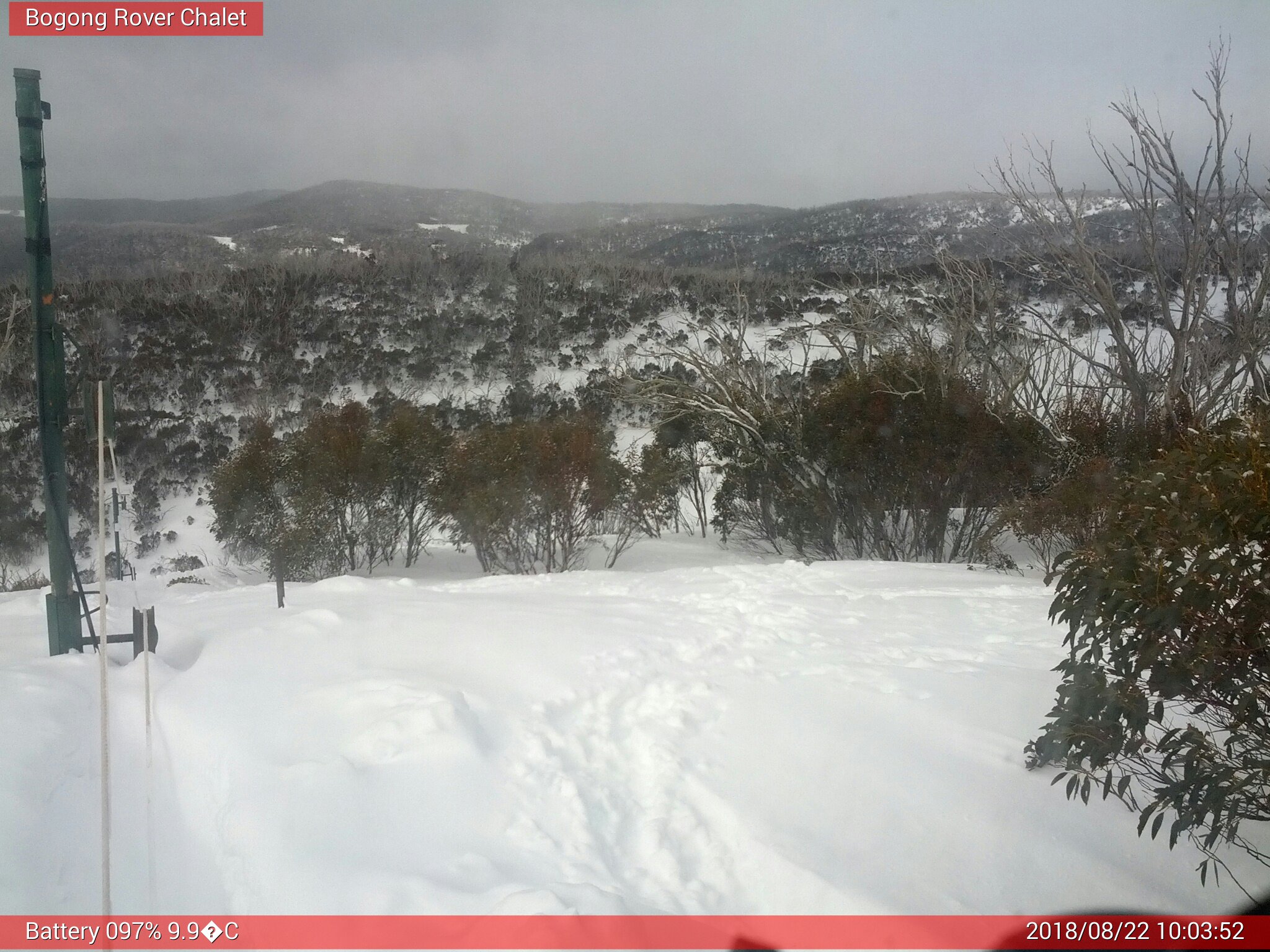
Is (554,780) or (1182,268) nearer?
(554,780)

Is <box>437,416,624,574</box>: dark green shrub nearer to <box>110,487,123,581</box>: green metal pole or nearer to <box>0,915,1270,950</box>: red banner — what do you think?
<box>110,487,123,581</box>: green metal pole

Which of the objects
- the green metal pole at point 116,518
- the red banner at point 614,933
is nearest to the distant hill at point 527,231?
the green metal pole at point 116,518

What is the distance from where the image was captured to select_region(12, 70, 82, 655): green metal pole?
4246 millimetres

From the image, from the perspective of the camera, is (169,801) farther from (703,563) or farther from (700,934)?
(703,563)

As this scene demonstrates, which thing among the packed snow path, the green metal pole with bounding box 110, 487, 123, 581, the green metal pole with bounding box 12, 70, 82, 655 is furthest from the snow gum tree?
the green metal pole with bounding box 12, 70, 82, 655

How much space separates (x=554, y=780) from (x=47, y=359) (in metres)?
3.62

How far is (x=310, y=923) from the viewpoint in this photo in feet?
6.77

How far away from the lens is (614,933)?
2068 millimetres

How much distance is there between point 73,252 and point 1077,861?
82.1 feet

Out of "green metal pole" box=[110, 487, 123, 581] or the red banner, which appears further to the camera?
"green metal pole" box=[110, 487, 123, 581]

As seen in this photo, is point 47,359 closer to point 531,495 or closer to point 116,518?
point 116,518

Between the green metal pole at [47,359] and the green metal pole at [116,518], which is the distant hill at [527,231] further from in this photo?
the green metal pole at [47,359]

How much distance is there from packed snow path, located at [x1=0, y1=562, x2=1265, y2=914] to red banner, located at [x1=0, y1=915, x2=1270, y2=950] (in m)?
0.07

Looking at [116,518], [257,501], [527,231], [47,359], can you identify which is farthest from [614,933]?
[527,231]
